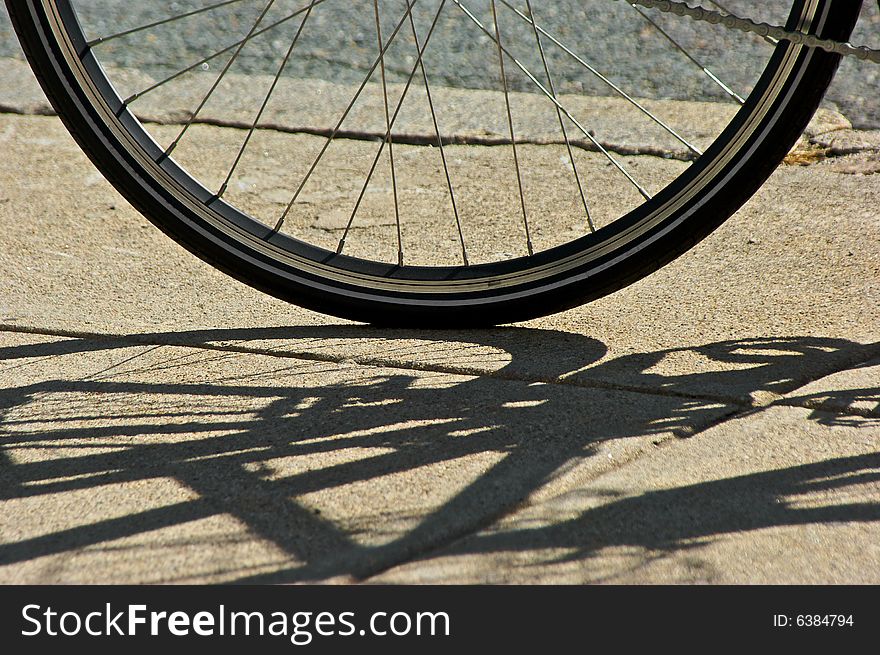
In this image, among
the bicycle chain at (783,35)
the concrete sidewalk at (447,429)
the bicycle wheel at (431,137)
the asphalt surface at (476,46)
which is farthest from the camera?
the asphalt surface at (476,46)

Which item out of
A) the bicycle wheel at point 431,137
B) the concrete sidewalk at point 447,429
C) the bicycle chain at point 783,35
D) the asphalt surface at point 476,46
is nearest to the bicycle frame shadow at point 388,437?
the concrete sidewalk at point 447,429

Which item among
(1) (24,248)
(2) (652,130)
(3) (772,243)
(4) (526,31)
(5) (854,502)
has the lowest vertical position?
(5) (854,502)

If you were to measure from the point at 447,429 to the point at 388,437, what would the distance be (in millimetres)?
102

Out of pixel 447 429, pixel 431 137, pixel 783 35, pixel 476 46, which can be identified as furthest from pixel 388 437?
pixel 476 46

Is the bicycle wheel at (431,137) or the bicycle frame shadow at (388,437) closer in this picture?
the bicycle frame shadow at (388,437)

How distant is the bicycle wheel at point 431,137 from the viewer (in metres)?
2.05

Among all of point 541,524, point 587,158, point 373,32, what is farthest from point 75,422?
point 373,32

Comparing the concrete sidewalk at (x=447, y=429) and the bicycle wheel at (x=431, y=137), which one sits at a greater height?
the bicycle wheel at (x=431, y=137)

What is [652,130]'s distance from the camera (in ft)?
11.3

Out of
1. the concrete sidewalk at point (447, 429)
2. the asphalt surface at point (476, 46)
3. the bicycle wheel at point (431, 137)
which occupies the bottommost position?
the concrete sidewalk at point (447, 429)

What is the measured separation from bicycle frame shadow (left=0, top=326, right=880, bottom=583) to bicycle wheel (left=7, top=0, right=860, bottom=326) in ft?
0.51

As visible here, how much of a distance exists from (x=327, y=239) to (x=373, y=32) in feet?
6.20

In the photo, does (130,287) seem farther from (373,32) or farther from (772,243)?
(373,32)

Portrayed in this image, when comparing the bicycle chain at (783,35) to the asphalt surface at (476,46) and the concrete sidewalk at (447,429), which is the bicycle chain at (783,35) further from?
the asphalt surface at (476,46)
